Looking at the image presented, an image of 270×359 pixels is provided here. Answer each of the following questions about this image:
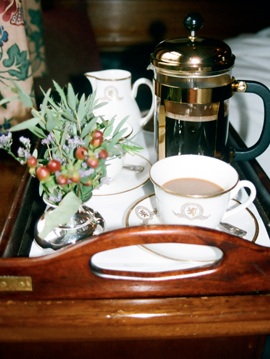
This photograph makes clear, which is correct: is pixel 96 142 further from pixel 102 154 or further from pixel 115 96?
pixel 115 96

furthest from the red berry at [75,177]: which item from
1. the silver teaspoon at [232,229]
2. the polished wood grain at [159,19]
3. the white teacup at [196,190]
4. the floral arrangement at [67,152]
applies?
the polished wood grain at [159,19]

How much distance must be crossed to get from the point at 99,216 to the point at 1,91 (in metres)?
0.42

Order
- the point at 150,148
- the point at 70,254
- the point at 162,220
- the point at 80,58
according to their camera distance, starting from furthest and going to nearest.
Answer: the point at 80,58, the point at 150,148, the point at 162,220, the point at 70,254

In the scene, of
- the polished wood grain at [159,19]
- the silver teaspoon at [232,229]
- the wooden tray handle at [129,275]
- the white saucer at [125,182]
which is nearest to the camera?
the wooden tray handle at [129,275]

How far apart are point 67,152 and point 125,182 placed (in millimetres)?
233

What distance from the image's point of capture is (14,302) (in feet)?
1.62

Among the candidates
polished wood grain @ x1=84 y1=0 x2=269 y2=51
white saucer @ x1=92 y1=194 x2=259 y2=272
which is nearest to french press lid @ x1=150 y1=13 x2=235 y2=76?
white saucer @ x1=92 y1=194 x2=259 y2=272

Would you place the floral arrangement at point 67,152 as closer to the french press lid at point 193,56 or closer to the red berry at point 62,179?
the red berry at point 62,179

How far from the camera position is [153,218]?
61 centimetres

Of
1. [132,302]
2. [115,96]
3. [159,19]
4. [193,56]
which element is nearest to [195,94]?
[193,56]

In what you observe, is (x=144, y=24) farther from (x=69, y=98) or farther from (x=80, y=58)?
(x=69, y=98)

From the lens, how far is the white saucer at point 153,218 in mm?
587

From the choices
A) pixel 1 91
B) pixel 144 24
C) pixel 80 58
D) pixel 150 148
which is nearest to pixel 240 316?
pixel 150 148

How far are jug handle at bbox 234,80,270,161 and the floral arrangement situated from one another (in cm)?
22
